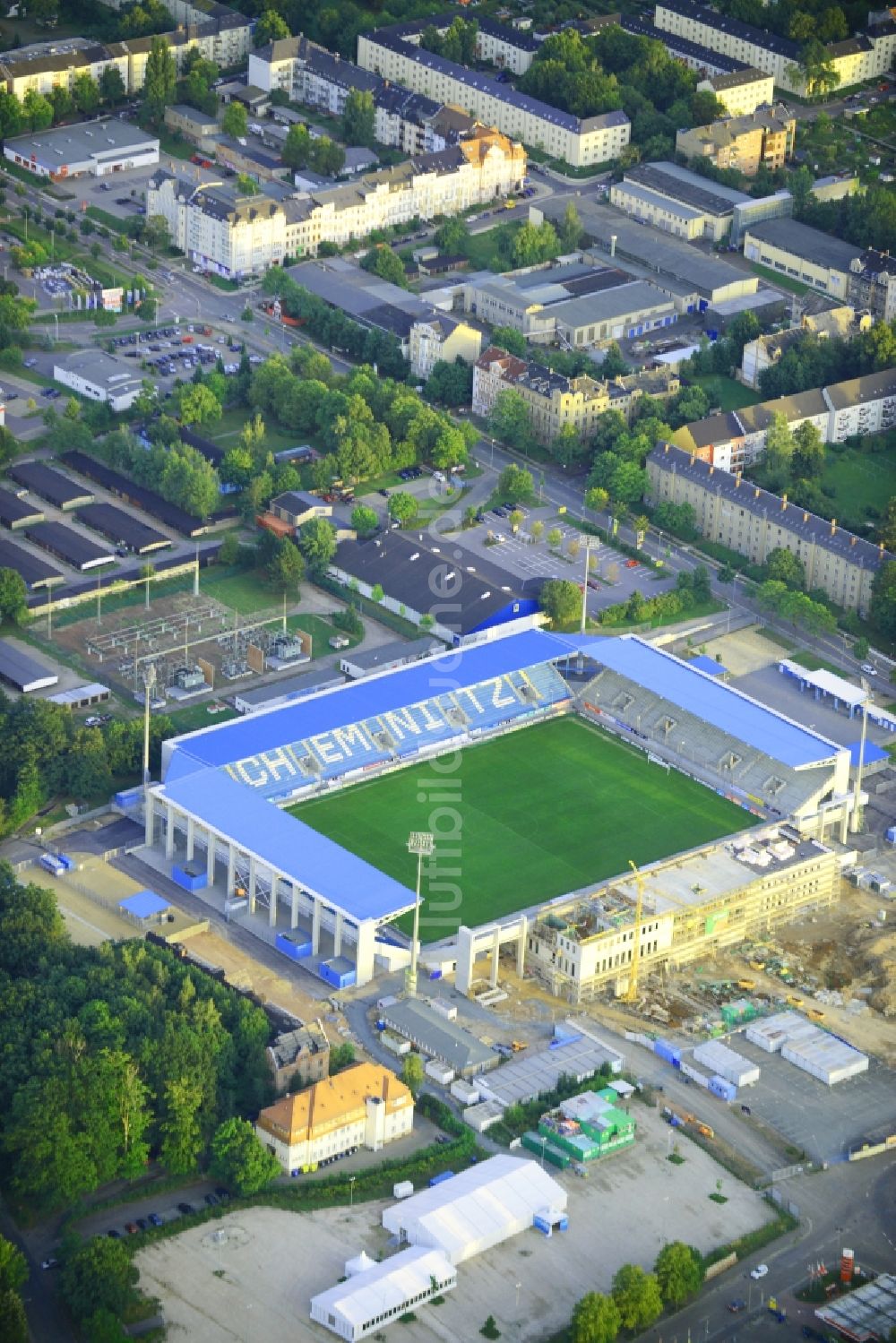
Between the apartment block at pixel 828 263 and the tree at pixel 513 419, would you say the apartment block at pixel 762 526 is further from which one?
the apartment block at pixel 828 263

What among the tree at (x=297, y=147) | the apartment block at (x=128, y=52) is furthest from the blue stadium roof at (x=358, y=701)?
the apartment block at (x=128, y=52)

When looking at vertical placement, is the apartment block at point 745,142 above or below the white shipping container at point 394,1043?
above

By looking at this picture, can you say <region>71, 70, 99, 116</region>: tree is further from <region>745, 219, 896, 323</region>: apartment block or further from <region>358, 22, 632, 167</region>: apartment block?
<region>745, 219, 896, 323</region>: apartment block

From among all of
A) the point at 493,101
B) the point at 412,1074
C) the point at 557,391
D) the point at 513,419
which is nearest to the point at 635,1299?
the point at 412,1074

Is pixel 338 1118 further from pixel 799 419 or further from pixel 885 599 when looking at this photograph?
pixel 799 419

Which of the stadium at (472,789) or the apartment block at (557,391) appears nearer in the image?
the stadium at (472,789)

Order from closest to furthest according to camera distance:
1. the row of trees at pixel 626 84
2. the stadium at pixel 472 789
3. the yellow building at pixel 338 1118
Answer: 1. the yellow building at pixel 338 1118
2. the stadium at pixel 472 789
3. the row of trees at pixel 626 84
